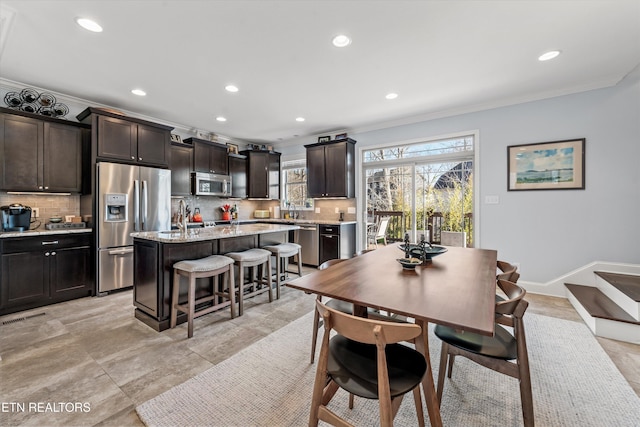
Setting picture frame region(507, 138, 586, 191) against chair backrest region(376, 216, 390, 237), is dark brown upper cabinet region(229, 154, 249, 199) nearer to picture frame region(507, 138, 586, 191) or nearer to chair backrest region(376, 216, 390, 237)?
chair backrest region(376, 216, 390, 237)

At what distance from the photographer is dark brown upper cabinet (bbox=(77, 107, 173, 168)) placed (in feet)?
11.8

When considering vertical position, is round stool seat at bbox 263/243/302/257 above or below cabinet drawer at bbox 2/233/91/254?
below

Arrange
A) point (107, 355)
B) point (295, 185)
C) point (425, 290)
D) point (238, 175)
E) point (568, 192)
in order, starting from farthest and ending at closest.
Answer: point (295, 185) → point (238, 175) → point (568, 192) → point (107, 355) → point (425, 290)

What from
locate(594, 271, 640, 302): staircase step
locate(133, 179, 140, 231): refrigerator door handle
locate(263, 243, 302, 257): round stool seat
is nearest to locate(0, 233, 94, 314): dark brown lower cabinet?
locate(133, 179, 140, 231): refrigerator door handle

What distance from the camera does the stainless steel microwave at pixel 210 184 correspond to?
511 cm

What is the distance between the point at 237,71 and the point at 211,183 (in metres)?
2.82

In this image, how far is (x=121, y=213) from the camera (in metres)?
3.72


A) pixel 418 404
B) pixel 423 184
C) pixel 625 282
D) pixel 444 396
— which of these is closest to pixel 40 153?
pixel 418 404

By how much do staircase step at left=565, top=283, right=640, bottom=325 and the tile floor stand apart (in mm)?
198

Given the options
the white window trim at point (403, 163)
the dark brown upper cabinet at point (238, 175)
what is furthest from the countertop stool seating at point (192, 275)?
the dark brown upper cabinet at point (238, 175)

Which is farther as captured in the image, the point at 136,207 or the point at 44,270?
the point at 136,207

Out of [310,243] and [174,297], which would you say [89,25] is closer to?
[174,297]

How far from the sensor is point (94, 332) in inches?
99.1

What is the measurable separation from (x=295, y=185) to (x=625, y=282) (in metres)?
5.47
